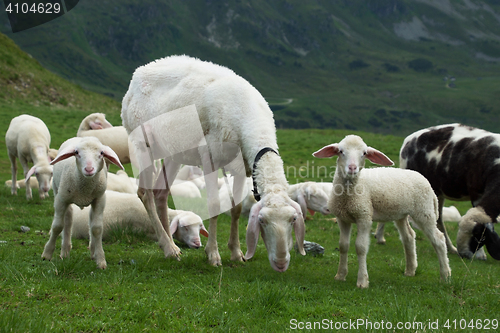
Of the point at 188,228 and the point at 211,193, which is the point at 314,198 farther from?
the point at 211,193

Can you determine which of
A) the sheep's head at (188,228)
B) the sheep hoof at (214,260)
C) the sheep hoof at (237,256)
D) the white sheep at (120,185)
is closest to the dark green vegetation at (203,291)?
the sheep hoof at (214,260)

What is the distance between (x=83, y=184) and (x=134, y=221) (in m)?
2.52

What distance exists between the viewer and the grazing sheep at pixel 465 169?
26.8 ft

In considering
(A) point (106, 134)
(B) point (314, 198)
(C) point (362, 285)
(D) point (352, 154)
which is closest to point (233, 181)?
(D) point (352, 154)

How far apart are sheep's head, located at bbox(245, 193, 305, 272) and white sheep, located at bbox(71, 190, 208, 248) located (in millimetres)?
2905

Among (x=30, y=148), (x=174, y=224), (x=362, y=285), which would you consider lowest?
(x=174, y=224)

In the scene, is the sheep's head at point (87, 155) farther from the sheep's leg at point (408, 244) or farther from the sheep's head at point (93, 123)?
the sheep's head at point (93, 123)

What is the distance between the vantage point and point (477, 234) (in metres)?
8.13

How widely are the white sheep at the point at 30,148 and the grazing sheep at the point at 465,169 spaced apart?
8.45 m

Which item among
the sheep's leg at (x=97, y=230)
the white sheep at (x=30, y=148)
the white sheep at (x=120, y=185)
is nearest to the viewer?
the sheep's leg at (x=97, y=230)

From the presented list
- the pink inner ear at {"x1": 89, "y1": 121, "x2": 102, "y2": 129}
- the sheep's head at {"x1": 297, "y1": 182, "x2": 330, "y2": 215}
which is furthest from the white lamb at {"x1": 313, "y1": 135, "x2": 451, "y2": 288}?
the pink inner ear at {"x1": 89, "y1": 121, "x2": 102, "y2": 129}

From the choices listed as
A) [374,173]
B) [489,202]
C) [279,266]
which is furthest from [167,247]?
[489,202]

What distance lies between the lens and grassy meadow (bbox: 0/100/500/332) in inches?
153

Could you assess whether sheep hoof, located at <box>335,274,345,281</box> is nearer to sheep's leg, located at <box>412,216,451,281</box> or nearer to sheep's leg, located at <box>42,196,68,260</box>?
sheep's leg, located at <box>412,216,451,281</box>
